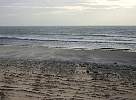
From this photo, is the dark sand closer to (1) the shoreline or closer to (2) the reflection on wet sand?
(2) the reflection on wet sand

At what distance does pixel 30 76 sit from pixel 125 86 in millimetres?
4402

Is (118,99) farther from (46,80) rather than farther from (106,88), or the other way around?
(46,80)

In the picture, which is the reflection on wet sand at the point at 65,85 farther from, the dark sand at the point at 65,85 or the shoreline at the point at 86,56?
the shoreline at the point at 86,56

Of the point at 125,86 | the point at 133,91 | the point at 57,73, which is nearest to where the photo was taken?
the point at 133,91

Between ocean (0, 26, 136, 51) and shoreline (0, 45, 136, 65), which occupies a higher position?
shoreline (0, 45, 136, 65)

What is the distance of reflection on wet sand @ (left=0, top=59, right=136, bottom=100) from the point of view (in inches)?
379

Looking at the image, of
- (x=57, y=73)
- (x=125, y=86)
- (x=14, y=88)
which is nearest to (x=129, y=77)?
(x=125, y=86)

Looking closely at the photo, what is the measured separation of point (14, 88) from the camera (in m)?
10.5

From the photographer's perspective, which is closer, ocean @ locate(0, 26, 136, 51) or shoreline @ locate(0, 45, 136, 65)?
shoreline @ locate(0, 45, 136, 65)

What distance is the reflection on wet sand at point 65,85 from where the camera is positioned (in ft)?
31.6

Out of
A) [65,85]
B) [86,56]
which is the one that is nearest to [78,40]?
[86,56]

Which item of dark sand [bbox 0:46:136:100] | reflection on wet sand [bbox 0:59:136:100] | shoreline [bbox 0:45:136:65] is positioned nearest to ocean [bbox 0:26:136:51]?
shoreline [bbox 0:45:136:65]

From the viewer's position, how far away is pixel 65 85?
1095 centimetres

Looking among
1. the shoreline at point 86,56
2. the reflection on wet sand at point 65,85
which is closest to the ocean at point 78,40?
the shoreline at point 86,56
